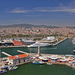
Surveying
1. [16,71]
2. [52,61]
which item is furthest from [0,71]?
[52,61]

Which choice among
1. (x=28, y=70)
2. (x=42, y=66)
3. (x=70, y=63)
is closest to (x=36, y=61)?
(x=42, y=66)

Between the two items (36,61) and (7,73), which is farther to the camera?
(36,61)

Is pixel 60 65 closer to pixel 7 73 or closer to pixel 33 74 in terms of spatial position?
pixel 33 74

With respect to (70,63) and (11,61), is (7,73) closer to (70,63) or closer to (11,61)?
(11,61)

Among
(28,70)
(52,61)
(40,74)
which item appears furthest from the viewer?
(52,61)

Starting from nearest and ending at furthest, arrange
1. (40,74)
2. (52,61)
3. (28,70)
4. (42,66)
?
1. (40,74)
2. (28,70)
3. (42,66)
4. (52,61)

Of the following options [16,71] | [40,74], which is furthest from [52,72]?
[16,71]

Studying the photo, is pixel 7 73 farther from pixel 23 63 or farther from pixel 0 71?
pixel 23 63

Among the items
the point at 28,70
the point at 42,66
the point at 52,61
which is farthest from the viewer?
the point at 52,61
